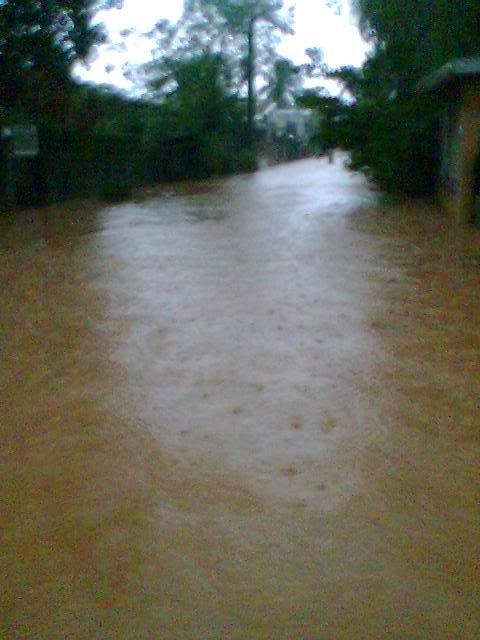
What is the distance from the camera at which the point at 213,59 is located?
31125 mm

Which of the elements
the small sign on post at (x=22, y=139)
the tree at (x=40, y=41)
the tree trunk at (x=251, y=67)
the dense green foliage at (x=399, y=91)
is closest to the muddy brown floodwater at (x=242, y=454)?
the dense green foliage at (x=399, y=91)

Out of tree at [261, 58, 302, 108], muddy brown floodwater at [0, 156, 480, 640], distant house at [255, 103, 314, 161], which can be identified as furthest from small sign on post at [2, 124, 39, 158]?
tree at [261, 58, 302, 108]

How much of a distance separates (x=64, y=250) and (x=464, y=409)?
363 inches

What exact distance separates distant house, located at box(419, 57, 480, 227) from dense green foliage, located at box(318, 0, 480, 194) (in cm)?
152

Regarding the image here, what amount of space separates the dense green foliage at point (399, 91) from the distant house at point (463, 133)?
4.97 ft

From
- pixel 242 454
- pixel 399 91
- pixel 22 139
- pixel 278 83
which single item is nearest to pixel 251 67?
pixel 278 83

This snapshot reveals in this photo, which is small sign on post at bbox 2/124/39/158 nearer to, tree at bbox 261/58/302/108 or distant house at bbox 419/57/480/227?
distant house at bbox 419/57/480/227

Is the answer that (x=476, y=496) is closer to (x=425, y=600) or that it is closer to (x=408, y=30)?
(x=425, y=600)

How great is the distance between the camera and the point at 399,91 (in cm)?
1892

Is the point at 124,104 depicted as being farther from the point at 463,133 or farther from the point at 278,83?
the point at 278,83

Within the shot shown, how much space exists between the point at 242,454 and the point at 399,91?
1596 cm

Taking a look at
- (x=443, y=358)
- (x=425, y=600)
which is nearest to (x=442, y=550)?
(x=425, y=600)

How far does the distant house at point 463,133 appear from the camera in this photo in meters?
13.4

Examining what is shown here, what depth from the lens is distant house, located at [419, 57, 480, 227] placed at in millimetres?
13398
